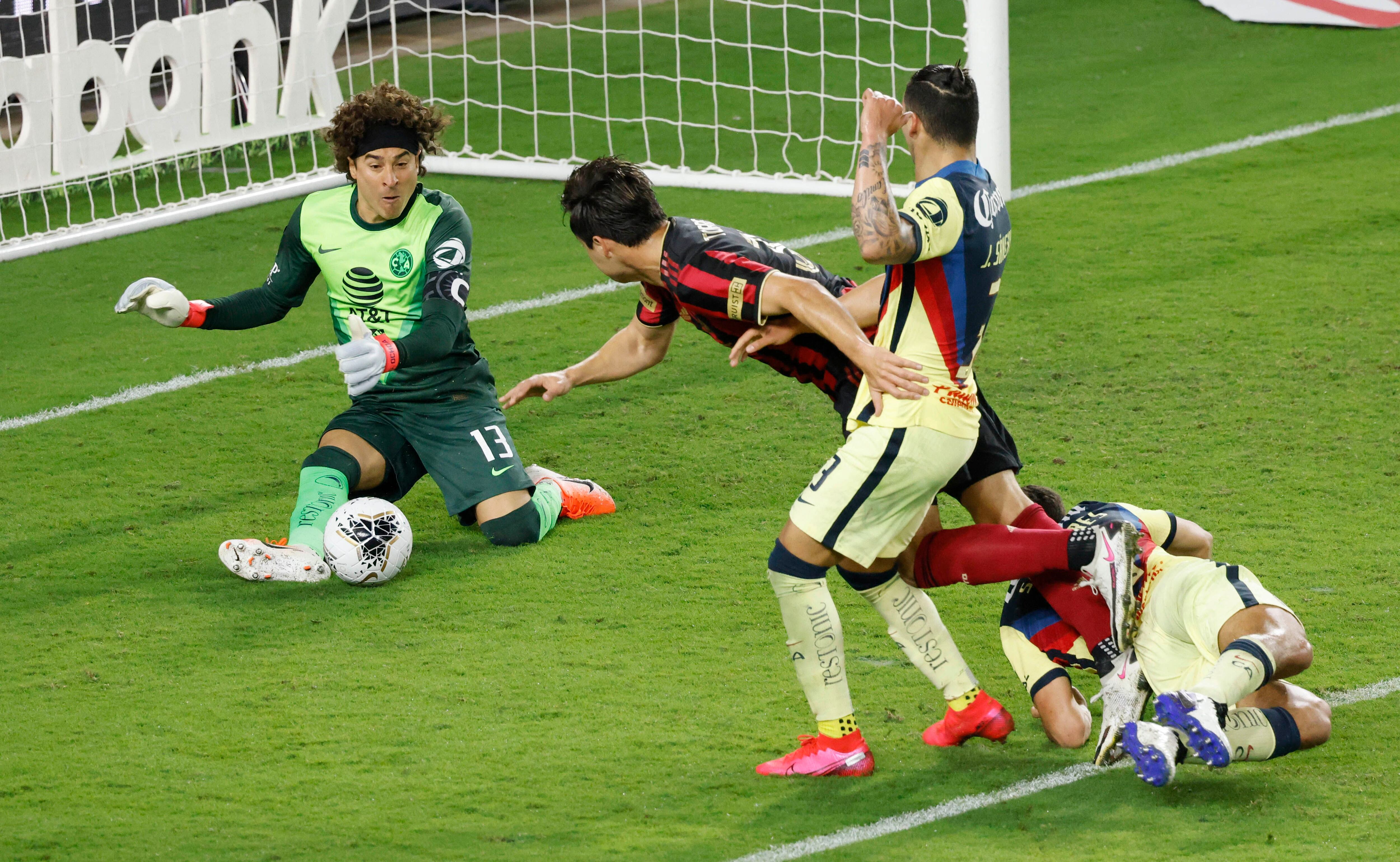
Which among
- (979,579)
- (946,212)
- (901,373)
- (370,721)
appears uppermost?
(946,212)

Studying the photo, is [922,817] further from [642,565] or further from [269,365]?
[269,365]

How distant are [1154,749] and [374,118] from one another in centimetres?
326

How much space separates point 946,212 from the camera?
355cm

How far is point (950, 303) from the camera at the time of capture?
368 centimetres

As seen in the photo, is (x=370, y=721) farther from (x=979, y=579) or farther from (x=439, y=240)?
(x=439, y=240)

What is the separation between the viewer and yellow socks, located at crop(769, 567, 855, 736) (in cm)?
375

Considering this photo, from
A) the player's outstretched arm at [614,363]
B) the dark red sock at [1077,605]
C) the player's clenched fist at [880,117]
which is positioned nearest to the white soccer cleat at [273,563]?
the player's outstretched arm at [614,363]

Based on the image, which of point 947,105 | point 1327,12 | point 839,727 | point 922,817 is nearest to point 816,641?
point 839,727

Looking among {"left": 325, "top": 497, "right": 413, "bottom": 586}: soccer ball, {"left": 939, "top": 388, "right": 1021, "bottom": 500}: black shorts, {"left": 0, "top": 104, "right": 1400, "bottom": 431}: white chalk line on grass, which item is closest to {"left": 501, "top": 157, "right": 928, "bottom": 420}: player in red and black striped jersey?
{"left": 939, "top": 388, "right": 1021, "bottom": 500}: black shorts

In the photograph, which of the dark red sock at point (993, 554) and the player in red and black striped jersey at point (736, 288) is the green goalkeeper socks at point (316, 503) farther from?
the dark red sock at point (993, 554)

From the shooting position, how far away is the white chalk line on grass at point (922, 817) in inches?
137

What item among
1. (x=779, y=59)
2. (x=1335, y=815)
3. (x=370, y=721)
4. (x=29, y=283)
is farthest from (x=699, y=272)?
(x=779, y=59)

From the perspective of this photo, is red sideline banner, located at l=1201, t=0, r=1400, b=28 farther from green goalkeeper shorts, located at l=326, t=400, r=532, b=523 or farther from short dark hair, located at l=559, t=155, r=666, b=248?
short dark hair, located at l=559, t=155, r=666, b=248

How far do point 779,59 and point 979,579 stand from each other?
885 cm
